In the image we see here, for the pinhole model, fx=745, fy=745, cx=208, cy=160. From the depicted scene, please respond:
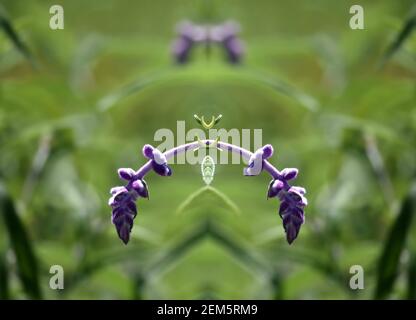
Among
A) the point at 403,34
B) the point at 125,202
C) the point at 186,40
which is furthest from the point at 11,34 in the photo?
the point at 403,34

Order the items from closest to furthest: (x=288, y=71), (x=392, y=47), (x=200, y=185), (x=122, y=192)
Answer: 1. (x=122, y=192)
2. (x=392, y=47)
3. (x=200, y=185)
4. (x=288, y=71)

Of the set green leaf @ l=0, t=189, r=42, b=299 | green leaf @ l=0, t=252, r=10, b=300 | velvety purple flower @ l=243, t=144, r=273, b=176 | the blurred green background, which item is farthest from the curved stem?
green leaf @ l=0, t=252, r=10, b=300

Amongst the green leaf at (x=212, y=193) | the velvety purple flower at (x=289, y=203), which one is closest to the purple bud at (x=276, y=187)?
the velvety purple flower at (x=289, y=203)

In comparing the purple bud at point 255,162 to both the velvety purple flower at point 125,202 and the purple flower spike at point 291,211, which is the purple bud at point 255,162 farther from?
the velvety purple flower at point 125,202

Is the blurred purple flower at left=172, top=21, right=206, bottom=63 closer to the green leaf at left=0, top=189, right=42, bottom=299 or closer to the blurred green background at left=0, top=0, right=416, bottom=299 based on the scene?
the blurred green background at left=0, top=0, right=416, bottom=299

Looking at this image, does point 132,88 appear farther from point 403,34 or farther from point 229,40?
point 403,34

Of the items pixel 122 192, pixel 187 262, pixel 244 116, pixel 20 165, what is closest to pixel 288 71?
pixel 244 116

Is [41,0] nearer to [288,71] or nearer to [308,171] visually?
[288,71]

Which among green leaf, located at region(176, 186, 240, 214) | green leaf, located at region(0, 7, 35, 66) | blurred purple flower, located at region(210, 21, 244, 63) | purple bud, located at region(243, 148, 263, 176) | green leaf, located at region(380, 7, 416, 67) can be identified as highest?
blurred purple flower, located at region(210, 21, 244, 63)
